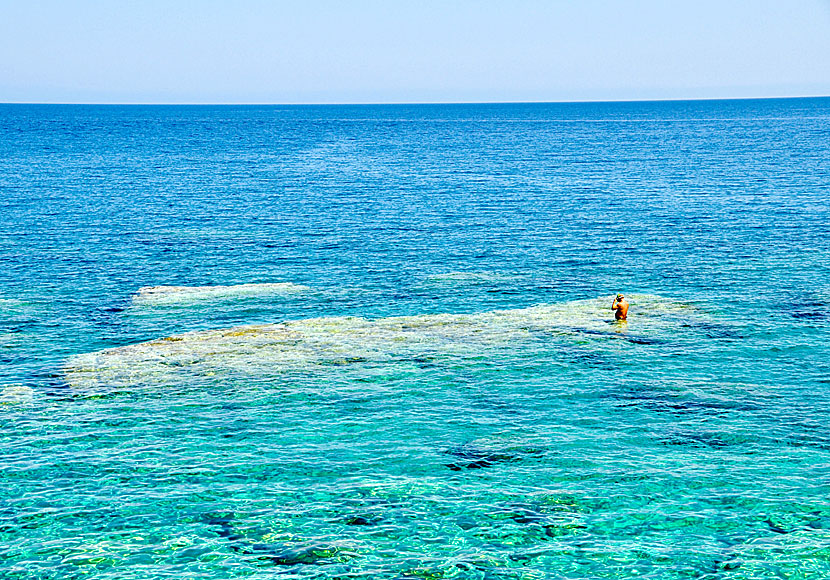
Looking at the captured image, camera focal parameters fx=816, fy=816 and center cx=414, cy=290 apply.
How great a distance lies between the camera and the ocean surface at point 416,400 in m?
26.0

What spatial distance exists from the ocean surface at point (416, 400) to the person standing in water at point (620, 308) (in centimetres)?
119

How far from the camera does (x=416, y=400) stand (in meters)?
37.8

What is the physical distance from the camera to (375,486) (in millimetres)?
29703

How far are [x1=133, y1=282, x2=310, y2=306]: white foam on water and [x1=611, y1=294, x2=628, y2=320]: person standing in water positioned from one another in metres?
22.0

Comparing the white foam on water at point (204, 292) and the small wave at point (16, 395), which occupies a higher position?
the white foam on water at point (204, 292)

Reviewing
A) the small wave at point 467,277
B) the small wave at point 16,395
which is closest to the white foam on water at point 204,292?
the small wave at point 467,277

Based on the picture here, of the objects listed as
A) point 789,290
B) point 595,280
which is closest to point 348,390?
point 595,280

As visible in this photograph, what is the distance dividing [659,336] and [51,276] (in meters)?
44.3

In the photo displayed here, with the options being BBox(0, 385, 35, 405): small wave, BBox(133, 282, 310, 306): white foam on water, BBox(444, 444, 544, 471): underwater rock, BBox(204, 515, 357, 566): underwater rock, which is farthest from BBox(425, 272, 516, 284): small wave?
BBox(204, 515, 357, 566): underwater rock

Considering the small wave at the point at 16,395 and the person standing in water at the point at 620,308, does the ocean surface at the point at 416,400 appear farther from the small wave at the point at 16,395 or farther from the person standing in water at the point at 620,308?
the person standing in water at the point at 620,308

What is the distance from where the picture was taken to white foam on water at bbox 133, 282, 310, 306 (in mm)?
55594

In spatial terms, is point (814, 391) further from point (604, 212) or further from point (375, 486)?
point (604, 212)

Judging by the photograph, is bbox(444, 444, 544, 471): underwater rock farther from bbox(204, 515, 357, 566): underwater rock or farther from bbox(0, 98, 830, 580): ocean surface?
bbox(204, 515, 357, 566): underwater rock

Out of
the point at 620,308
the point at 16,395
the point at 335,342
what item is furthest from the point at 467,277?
the point at 16,395
